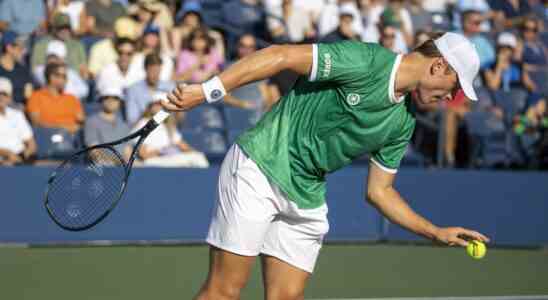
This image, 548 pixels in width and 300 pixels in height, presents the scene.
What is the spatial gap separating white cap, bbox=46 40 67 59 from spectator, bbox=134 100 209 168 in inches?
50.4

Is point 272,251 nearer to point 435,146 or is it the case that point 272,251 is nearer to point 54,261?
point 54,261

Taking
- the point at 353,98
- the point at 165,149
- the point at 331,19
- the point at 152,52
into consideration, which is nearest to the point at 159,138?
the point at 165,149

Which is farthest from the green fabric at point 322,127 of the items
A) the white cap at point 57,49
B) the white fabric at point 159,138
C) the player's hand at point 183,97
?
the white cap at point 57,49

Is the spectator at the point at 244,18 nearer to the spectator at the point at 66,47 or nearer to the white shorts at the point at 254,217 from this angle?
the spectator at the point at 66,47

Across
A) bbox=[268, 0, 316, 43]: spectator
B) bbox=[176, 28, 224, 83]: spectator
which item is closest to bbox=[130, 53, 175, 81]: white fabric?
bbox=[176, 28, 224, 83]: spectator

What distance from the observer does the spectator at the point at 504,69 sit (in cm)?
1366

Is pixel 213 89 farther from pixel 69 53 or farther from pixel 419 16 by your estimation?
pixel 419 16

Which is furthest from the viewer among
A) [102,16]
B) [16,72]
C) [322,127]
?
[102,16]

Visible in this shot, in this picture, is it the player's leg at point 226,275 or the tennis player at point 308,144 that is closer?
the tennis player at point 308,144

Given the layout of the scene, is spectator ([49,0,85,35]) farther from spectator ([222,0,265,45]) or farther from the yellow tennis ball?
the yellow tennis ball

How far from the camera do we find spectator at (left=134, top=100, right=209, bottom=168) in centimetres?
1026

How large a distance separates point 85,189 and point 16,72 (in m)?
5.58

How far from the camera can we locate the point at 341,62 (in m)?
4.61

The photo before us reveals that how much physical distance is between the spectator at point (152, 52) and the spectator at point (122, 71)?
56mm
